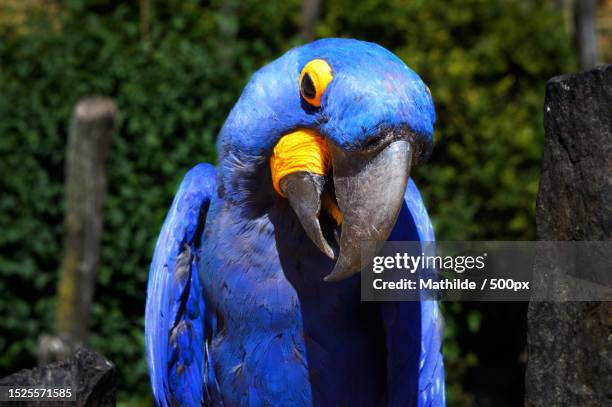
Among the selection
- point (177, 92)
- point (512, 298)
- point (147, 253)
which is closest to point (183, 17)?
point (177, 92)

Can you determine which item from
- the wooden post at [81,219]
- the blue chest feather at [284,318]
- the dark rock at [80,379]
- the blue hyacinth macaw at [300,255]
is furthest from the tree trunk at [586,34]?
the dark rock at [80,379]

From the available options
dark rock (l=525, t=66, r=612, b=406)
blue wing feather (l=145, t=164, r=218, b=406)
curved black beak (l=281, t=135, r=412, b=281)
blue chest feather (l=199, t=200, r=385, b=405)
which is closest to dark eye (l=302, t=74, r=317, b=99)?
curved black beak (l=281, t=135, r=412, b=281)

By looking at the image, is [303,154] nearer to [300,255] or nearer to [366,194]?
[366,194]

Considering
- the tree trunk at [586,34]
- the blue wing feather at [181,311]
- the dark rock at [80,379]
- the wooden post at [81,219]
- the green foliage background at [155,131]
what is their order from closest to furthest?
the dark rock at [80,379]
the blue wing feather at [181,311]
the wooden post at [81,219]
the green foliage background at [155,131]
the tree trunk at [586,34]

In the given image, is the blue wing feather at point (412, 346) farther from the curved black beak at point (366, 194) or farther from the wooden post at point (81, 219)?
the wooden post at point (81, 219)

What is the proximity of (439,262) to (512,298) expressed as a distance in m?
0.40

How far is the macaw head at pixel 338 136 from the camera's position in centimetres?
145

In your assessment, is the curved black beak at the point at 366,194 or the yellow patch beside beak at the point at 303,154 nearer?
the curved black beak at the point at 366,194

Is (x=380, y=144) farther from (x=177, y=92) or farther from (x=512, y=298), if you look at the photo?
(x=177, y=92)

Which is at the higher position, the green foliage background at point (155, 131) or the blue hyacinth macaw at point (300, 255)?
the green foliage background at point (155, 131)

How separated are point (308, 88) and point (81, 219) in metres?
2.24

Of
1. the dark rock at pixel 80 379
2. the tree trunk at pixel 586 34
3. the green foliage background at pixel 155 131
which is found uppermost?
the tree trunk at pixel 586 34

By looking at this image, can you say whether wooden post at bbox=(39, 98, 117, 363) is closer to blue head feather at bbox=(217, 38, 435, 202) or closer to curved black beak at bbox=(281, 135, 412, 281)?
blue head feather at bbox=(217, 38, 435, 202)

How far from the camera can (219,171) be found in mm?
1940
